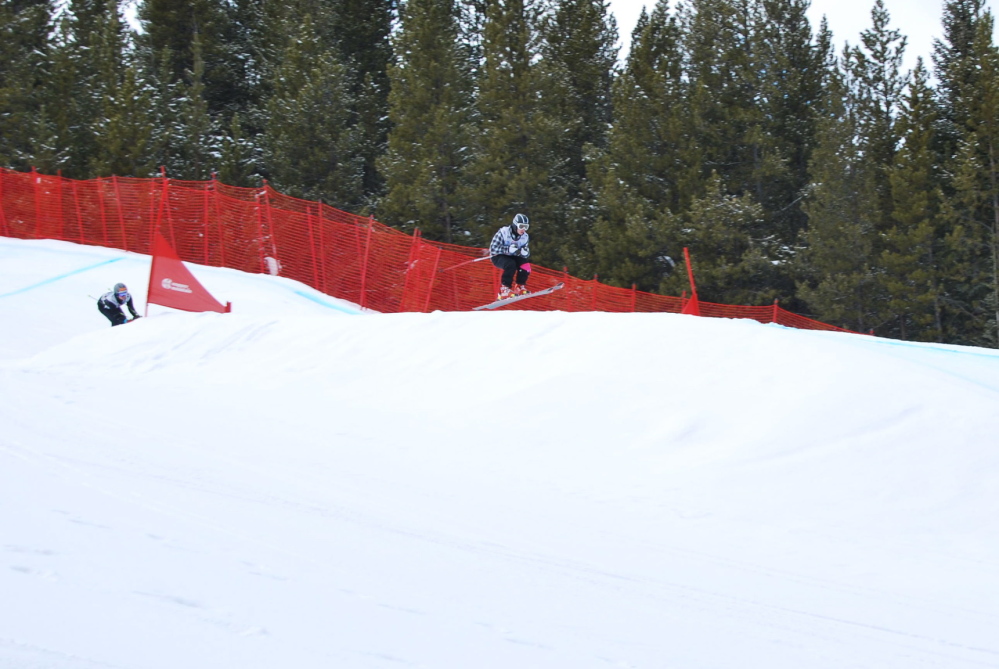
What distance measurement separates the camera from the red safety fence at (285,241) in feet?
59.7

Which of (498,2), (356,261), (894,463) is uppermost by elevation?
(498,2)

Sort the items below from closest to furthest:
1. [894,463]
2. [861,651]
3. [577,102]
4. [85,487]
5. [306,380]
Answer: [861,651]
[85,487]
[894,463]
[306,380]
[577,102]

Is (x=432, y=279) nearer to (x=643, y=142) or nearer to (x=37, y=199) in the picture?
(x=37, y=199)

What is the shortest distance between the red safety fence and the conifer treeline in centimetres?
707

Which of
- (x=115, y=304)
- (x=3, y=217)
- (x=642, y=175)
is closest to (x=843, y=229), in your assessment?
(x=642, y=175)

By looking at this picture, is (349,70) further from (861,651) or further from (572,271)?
(861,651)

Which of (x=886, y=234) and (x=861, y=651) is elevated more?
(x=886, y=234)

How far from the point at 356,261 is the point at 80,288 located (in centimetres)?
520

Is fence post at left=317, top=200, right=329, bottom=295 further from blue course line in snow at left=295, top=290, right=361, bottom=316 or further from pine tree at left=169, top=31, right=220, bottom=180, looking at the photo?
pine tree at left=169, top=31, right=220, bottom=180

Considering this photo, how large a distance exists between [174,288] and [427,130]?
19.5 meters

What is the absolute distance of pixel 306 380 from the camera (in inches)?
348

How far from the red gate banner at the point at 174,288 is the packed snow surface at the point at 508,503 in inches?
111

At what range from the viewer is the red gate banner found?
1258 cm

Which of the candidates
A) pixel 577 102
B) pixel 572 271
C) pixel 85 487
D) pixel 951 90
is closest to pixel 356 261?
pixel 572 271
